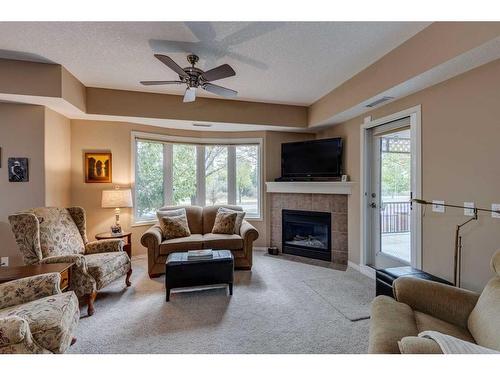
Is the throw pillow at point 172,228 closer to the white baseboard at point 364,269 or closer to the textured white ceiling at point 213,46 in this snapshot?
the textured white ceiling at point 213,46

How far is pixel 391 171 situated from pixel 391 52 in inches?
56.8

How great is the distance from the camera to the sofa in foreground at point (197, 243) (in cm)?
338

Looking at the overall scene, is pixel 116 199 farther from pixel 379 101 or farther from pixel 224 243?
pixel 379 101

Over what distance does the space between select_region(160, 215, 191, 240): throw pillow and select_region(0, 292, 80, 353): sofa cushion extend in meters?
1.90

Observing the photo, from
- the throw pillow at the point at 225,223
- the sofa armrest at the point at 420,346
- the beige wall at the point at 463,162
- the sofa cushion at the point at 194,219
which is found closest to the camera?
the sofa armrest at the point at 420,346

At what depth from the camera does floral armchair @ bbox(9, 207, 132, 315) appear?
2434 mm

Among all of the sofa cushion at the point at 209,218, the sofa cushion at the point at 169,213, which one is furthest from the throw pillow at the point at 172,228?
the sofa cushion at the point at 209,218

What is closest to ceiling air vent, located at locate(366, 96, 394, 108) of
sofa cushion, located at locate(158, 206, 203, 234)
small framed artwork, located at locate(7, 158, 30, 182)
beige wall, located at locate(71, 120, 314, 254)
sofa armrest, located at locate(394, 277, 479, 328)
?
sofa armrest, located at locate(394, 277, 479, 328)

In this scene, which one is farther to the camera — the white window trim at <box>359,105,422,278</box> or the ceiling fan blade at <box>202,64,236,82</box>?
the white window trim at <box>359,105,422,278</box>

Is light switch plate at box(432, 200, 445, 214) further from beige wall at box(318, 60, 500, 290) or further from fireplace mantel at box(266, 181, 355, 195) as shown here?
fireplace mantel at box(266, 181, 355, 195)

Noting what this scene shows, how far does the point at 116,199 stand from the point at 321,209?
329cm

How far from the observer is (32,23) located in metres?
2.04
